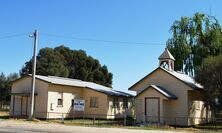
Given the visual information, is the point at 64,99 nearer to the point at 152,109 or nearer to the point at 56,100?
the point at 56,100

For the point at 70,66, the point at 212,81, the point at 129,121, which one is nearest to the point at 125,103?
the point at 129,121

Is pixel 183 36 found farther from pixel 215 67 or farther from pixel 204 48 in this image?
pixel 215 67

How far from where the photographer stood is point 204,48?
49344 millimetres

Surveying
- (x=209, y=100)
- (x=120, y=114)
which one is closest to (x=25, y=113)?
(x=120, y=114)

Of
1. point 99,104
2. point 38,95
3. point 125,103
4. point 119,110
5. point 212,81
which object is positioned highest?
point 212,81

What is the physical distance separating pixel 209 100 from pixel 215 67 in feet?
10.2

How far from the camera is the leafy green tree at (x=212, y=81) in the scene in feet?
106

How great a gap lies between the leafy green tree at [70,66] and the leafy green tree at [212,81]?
Answer: 145 feet

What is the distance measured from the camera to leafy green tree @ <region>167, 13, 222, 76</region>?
163ft

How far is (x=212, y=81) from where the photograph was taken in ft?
106

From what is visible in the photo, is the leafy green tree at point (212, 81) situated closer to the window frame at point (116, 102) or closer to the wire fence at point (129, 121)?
the wire fence at point (129, 121)

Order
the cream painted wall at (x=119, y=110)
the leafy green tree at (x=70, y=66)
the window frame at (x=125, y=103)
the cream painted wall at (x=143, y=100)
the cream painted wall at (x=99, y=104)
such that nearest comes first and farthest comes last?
the cream painted wall at (x=143, y=100) < the cream painted wall at (x=99, y=104) < the cream painted wall at (x=119, y=110) < the window frame at (x=125, y=103) < the leafy green tree at (x=70, y=66)

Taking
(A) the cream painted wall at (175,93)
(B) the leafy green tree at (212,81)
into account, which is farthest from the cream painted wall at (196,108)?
(B) the leafy green tree at (212,81)

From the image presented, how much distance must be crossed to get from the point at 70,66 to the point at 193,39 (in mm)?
36996
